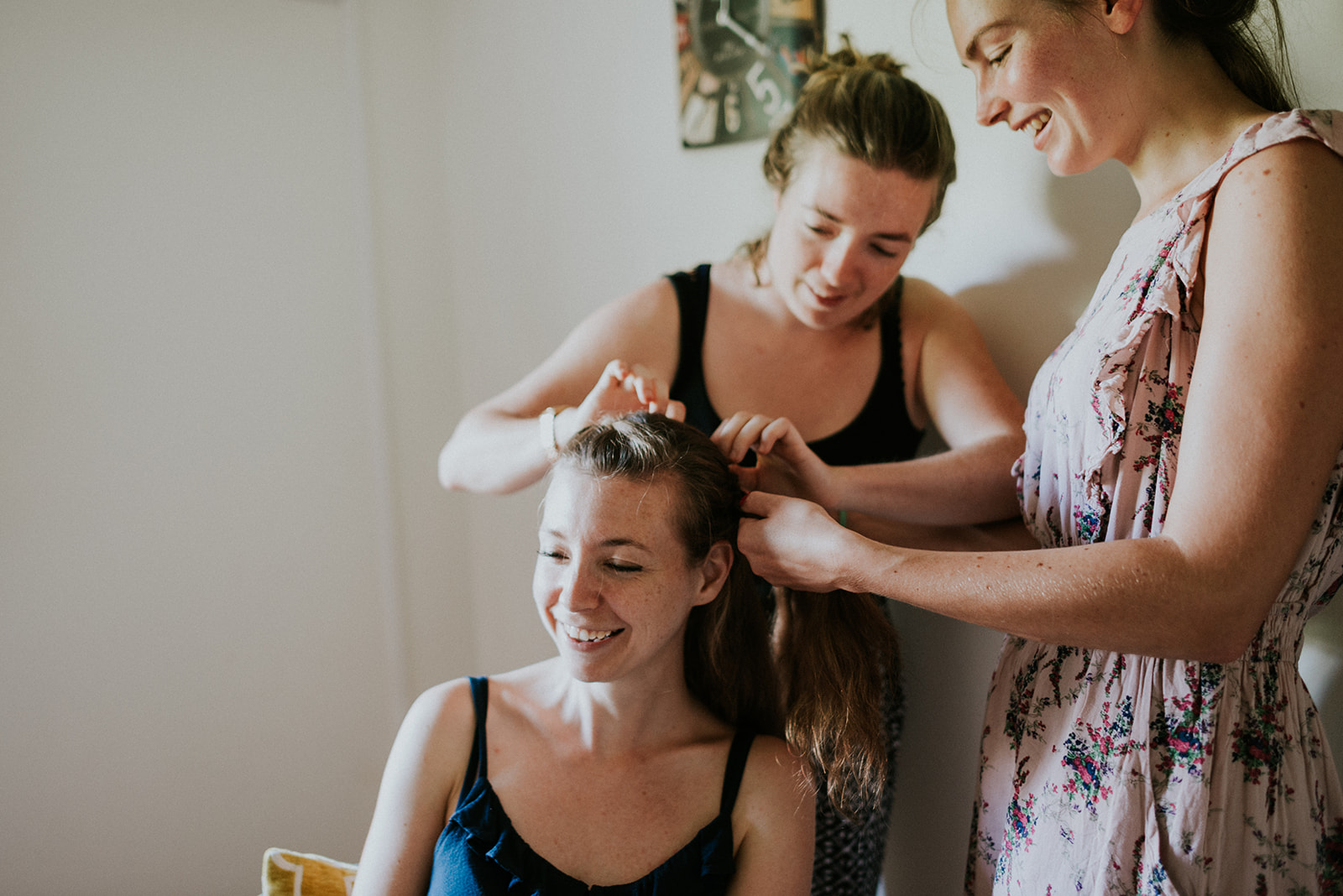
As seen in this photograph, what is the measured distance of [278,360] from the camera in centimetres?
255

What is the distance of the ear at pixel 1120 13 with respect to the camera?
1063 mm

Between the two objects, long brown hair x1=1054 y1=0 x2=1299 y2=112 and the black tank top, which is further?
the black tank top

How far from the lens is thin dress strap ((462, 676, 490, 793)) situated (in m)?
Answer: 1.36

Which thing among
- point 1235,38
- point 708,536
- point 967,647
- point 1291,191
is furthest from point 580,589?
point 1235,38

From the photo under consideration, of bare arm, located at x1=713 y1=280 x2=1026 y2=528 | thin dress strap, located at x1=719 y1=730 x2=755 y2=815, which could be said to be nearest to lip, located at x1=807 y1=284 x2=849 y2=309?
bare arm, located at x1=713 y1=280 x2=1026 y2=528

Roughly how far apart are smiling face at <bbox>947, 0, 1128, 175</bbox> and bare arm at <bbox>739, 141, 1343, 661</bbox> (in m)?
0.18

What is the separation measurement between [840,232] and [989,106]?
33 centimetres

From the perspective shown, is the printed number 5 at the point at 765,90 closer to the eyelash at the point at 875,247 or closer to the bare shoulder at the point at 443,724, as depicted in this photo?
the eyelash at the point at 875,247

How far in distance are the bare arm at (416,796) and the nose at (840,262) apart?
0.82 meters

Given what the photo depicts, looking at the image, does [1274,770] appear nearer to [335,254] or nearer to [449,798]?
[449,798]

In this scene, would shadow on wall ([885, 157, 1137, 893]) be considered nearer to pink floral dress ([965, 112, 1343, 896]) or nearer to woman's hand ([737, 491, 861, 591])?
pink floral dress ([965, 112, 1343, 896])

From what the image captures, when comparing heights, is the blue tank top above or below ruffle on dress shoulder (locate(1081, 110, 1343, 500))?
below

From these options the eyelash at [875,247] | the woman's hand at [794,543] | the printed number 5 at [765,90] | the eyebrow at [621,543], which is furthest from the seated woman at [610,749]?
the printed number 5 at [765,90]

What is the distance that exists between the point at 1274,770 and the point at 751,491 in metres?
0.68
